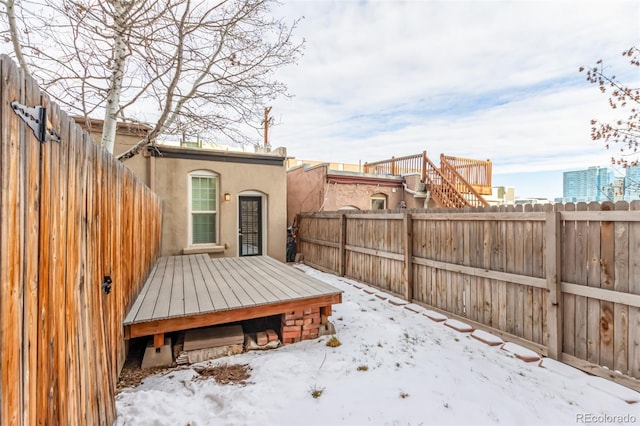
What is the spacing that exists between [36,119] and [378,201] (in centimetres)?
1132

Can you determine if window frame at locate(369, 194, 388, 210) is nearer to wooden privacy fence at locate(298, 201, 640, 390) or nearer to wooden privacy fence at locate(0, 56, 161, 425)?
wooden privacy fence at locate(298, 201, 640, 390)

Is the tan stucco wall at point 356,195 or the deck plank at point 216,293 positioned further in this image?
the tan stucco wall at point 356,195

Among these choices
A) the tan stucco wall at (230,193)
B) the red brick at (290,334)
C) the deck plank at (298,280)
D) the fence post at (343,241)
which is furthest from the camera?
the tan stucco wall at (230,193)

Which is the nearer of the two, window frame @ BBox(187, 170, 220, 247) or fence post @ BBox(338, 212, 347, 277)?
fence post @ BBox(338, 212, 347, 277)

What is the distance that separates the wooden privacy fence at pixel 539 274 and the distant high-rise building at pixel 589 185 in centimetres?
337

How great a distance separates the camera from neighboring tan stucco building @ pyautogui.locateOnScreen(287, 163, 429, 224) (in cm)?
1045

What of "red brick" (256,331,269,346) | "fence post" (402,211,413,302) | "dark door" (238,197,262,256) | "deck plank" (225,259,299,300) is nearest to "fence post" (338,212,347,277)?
"fence post" (402,211,413,302)

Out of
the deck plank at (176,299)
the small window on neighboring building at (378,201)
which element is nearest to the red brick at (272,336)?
the deck plank at (176,299)

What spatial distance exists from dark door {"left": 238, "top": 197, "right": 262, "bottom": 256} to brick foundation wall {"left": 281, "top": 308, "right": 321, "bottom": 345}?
17.3 ft

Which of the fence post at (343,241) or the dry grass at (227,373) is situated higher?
the fence post at (343,241)

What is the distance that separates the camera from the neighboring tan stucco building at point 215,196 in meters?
7.28

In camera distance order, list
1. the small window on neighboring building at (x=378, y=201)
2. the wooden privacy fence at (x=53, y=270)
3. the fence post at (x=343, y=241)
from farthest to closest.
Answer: the small window on neighboring building at (x=378, y=201), the fence post at (x=343, y=241), the wooden privacy fence at (x=53, y=270)

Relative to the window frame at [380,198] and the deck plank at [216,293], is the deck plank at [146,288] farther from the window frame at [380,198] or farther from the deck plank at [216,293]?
the window frame at [380,198]

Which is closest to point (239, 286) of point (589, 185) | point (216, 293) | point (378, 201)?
point (216, 293)
